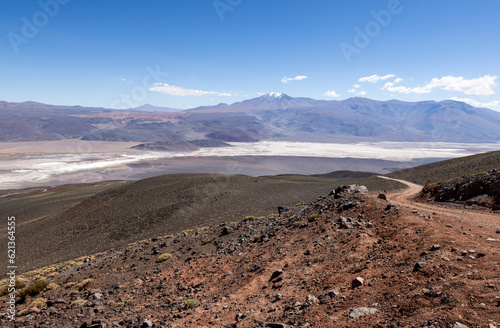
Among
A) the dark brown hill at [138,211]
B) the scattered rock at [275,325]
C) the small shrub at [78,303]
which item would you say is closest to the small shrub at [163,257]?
the small shrub at [78,303]

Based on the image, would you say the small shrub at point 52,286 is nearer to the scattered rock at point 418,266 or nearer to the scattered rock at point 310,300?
the scattered rock at point 310,300

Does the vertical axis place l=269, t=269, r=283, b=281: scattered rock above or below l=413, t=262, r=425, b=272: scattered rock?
below

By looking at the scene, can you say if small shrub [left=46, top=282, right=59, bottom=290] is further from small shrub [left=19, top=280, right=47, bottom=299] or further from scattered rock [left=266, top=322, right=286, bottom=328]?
scattered rock [left=266, top=322, right=286, bottom=328]

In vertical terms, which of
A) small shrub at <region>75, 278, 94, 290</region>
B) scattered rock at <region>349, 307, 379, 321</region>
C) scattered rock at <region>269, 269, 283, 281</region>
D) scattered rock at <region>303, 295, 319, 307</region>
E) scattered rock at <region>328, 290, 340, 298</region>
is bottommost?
small shrub at <region>75, 278, 94, 290</region>

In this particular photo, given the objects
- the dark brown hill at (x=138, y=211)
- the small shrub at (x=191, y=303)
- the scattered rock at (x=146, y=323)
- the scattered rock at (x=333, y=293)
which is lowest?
the dark brown hill at (x=138, y=211)

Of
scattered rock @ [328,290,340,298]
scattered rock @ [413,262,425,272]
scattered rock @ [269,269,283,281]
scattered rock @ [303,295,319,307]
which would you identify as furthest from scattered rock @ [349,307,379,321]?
scattered rock @ [269,269,283,281]

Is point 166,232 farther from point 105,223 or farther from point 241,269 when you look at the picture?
point 241,269
